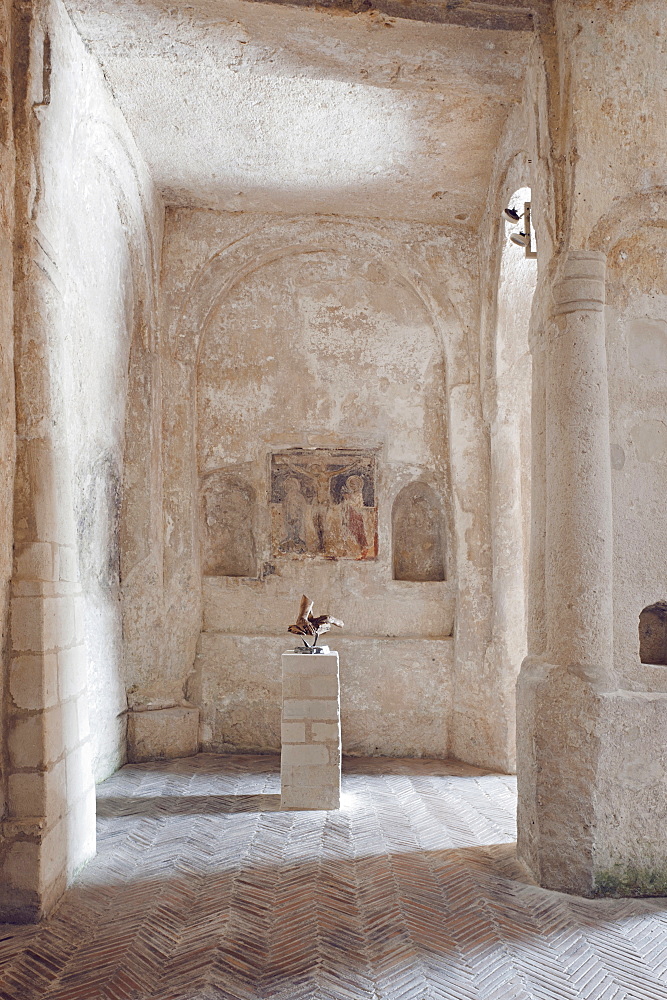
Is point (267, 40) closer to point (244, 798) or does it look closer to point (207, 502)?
point (207, 502)

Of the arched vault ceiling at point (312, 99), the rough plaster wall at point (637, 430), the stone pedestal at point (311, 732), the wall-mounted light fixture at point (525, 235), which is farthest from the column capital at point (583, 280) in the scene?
the stone pedestal at point (311, 732)

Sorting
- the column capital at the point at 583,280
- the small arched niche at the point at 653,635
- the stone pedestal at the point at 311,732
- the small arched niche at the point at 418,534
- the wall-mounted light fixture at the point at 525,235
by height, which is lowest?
the stone pedestal at the point at 311,732

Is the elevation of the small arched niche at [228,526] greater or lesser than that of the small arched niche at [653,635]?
greater

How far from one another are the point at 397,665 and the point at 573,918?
3.69 metres

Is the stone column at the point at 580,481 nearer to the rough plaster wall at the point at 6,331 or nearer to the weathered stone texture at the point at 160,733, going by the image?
the rough plaster wall at the point at 6,331

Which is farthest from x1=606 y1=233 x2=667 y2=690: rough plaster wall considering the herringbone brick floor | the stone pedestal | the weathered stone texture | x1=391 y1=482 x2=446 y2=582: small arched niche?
the weathered stone texture

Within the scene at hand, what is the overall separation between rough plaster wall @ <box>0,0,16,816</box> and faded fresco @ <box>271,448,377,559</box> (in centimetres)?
382

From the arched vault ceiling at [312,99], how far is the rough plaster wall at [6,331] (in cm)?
84

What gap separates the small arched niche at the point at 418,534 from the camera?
7.90 m

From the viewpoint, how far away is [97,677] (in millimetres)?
6375

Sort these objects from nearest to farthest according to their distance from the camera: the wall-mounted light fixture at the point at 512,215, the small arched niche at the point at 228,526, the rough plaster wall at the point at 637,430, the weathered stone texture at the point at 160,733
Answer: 1. the rough plaster wall at the point at 637,430
2. the wall-mounted light fixture at the point at 512,215
3. the weathered stone texture at the point at 160,733
4. the small arched niche at the point at 228,526

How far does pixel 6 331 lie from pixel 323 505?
162 inches

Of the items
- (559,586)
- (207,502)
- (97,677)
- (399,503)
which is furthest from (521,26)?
(97,677)

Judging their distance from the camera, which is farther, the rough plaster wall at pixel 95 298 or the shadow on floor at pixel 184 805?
the shadow on floor at pixel 184 805
